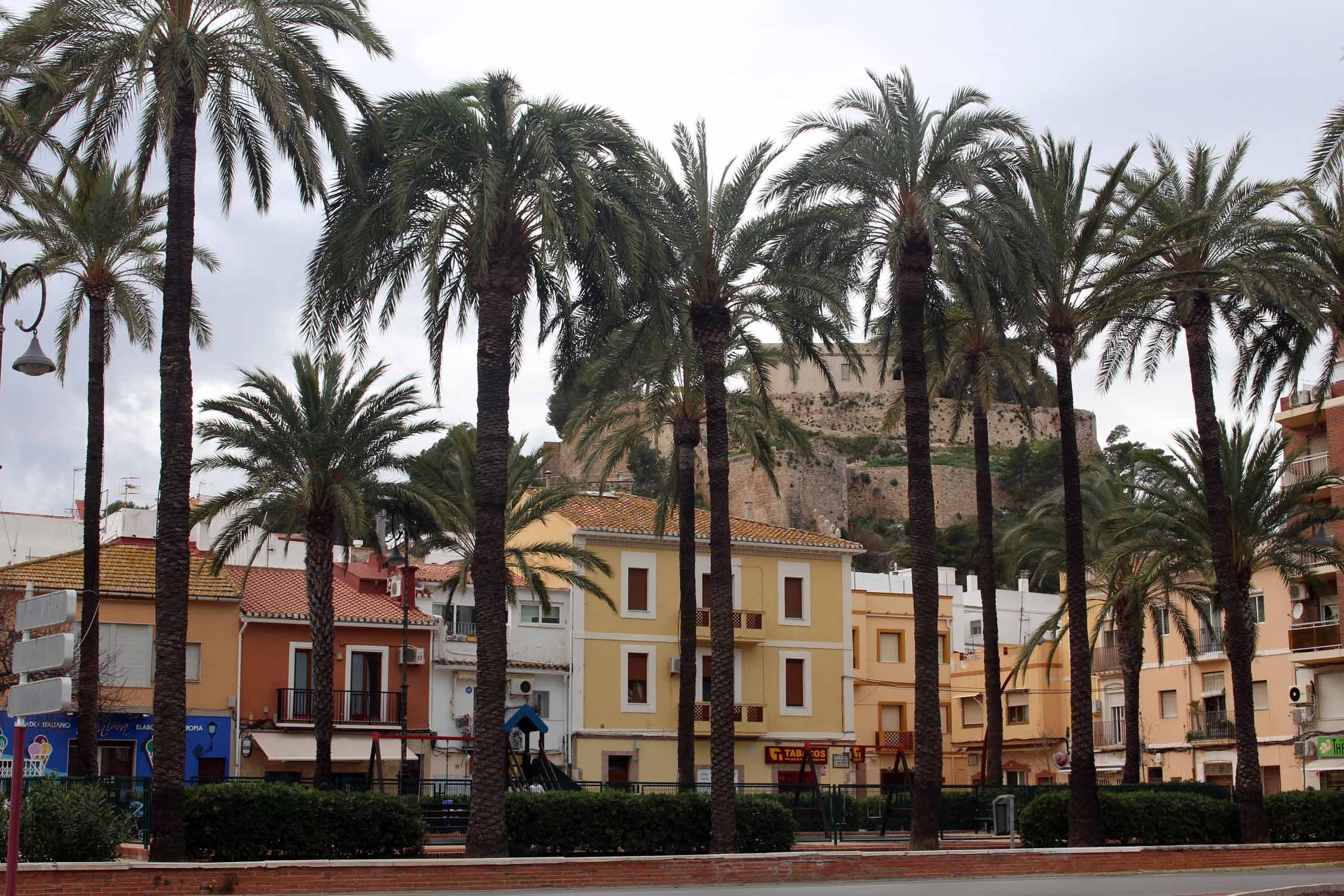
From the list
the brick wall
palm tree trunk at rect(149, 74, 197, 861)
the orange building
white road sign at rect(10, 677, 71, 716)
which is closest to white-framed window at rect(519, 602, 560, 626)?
the orange building

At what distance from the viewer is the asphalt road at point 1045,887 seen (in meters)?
18.8

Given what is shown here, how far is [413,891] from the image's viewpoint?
61.9 feet

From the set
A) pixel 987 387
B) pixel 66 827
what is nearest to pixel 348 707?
pixel 987 387

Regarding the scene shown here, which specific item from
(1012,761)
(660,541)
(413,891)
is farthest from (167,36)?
(1012,761)

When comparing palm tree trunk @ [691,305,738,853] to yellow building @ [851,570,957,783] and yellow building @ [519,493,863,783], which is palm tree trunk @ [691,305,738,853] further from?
yellow building @ [851,570,957,783]

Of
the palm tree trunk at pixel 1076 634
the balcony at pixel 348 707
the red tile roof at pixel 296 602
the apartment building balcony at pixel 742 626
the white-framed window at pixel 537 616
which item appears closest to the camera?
the palm tree trunk at pixel 1076 634

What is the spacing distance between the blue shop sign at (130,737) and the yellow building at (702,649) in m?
10.3

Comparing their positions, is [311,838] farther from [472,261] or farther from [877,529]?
[877,529]

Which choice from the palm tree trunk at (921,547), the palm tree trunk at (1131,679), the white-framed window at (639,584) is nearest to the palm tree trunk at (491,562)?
the palm tree trunk at (921,547)

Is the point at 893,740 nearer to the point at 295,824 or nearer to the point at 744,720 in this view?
the point at 744,720

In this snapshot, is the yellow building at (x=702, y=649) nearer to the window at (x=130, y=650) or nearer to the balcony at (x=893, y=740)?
the balcony at (x=893, y=740)

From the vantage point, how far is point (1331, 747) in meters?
42.8

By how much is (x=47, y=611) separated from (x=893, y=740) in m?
44.5

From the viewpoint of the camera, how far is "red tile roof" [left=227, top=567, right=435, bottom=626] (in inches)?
1597
